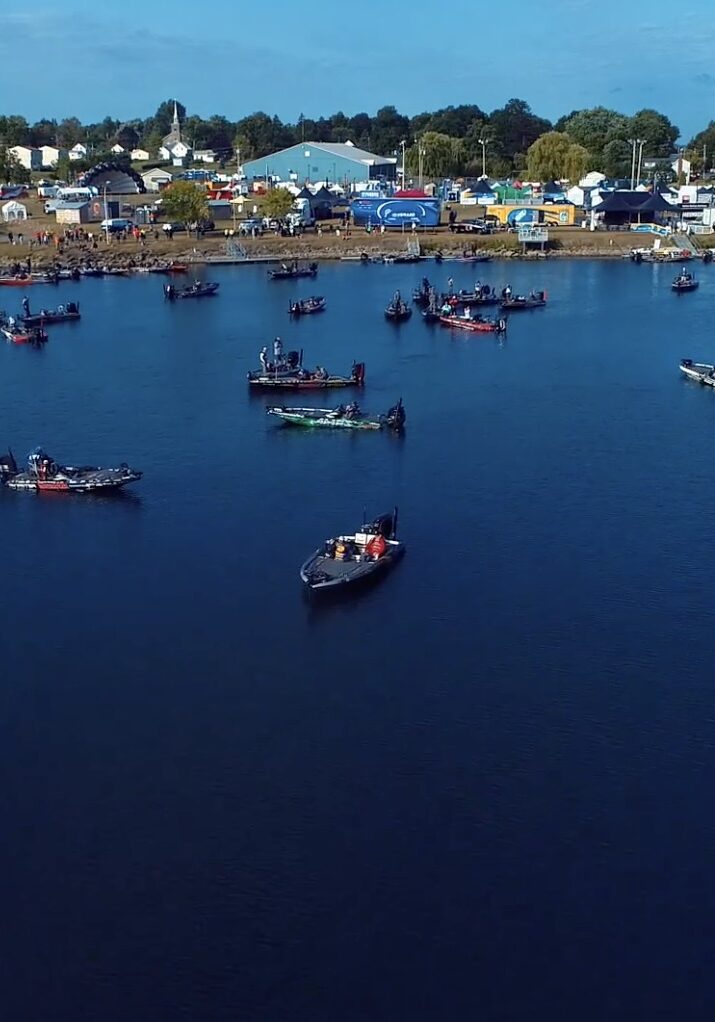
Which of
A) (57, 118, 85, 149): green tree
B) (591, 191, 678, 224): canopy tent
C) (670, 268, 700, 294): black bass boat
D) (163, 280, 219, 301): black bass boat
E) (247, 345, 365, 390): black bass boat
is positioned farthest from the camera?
(57, 118, 85, 149): green tree

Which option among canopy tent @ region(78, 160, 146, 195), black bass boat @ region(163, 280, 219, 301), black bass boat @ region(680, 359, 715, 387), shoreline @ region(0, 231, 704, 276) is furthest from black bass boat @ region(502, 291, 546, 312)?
canopy tent @ region(78, 160, 146, 195)

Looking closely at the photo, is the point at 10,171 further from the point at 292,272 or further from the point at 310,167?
the point at 292,272

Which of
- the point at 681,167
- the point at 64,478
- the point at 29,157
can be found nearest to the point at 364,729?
the point at 64,478

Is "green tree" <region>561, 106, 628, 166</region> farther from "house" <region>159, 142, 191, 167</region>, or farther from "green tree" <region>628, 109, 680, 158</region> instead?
"house" <region>159, 142, 191, 167</region>

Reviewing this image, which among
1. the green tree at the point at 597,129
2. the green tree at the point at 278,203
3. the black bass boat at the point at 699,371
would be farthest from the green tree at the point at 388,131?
the black bass boat at the point at 699,371

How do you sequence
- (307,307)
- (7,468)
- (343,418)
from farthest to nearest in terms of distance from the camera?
(307,307) < (343,418) < (7,468)

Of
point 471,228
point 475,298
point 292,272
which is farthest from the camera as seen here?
point 471,228
